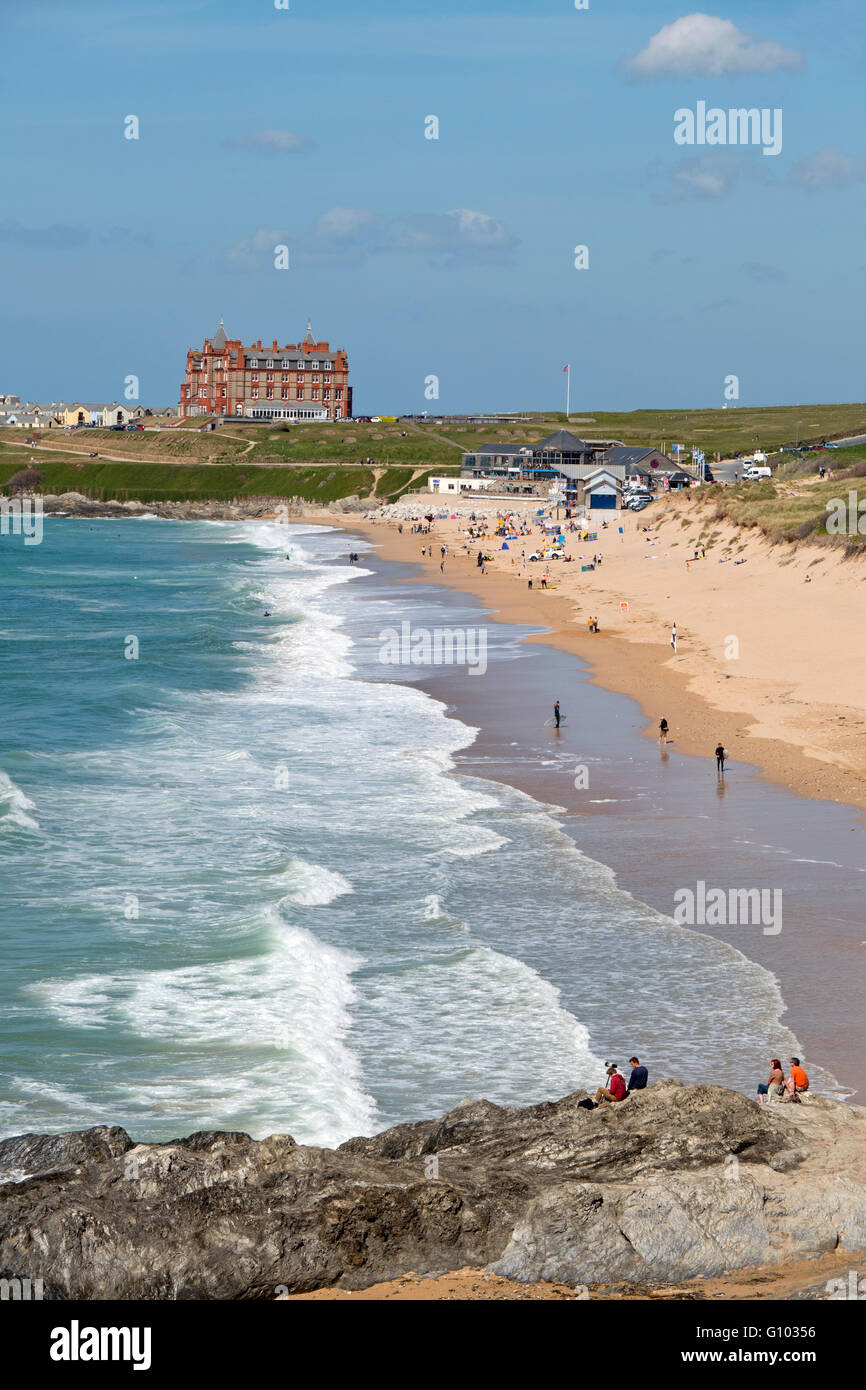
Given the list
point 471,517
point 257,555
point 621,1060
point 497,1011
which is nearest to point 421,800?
point 497,1011

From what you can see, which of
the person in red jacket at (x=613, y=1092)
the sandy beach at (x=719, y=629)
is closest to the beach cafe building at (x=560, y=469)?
the sandy beach at (x=719, y=629)

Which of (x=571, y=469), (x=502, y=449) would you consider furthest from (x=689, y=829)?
(x=502, y=449)

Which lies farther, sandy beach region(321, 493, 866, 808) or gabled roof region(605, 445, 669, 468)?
gabled roof region(605, 445, 669, 468)

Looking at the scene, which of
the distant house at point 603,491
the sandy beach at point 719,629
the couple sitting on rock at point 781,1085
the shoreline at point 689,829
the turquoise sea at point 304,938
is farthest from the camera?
the distant house at point 603,491

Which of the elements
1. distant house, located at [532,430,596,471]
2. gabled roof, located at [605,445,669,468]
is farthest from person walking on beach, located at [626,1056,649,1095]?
distant house, located at [532,430,596,471]

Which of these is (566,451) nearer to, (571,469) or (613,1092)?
(571,469)

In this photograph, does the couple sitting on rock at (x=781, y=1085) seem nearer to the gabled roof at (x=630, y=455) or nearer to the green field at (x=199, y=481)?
the gabled roof at (x=630, y=455)

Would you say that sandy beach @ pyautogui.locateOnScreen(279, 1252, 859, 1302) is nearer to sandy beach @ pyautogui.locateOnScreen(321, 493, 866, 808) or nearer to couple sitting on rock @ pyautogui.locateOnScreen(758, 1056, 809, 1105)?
couple sitting on rock @ pyautogui.locateOnScreen(758, 1056, 809, 1105)
